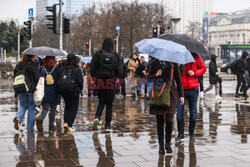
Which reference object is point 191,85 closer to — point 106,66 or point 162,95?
point 162,95

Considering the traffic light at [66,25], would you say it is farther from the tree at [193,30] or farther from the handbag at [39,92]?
the tree at [193,30]

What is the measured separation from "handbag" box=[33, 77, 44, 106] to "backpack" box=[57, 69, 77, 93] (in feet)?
1.24

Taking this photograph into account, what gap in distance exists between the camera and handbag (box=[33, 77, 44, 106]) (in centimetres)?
945

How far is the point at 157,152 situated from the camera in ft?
24.8

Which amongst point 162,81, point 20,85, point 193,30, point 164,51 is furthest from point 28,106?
point 193,30

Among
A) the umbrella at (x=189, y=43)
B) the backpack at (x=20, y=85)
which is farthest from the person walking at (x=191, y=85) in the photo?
the backpack at (x=20, y=85)

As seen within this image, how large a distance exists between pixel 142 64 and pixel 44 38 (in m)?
72.4

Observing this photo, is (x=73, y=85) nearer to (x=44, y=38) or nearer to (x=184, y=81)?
(x=184, y=81)

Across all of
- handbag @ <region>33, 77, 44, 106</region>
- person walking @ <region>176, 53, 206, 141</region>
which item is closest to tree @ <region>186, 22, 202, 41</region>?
handbag @ <region>33, 77, 44, 106</region>

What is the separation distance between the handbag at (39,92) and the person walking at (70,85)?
38 centimetres

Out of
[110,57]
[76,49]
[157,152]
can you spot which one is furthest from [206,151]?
[76,49]

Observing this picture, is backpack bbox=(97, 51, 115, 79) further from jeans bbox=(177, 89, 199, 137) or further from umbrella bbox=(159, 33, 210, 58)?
jeans bbox=(177, 89, 199, 137)

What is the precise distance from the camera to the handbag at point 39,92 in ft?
31.0

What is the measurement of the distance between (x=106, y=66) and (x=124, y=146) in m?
2.11
